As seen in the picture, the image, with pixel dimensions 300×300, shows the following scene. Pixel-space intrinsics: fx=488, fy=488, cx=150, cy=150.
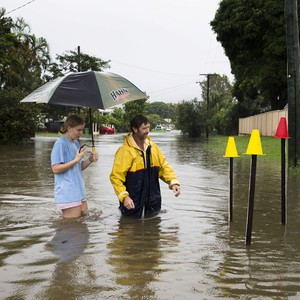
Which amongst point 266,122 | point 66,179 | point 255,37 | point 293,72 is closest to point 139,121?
point 66,179

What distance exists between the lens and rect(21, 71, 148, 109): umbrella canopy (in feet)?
18.6

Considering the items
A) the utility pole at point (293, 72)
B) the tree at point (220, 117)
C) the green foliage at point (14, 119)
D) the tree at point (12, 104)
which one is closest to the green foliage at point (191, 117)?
the tree at point (220, 117)

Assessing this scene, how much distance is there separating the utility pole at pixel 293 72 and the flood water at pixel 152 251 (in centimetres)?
395

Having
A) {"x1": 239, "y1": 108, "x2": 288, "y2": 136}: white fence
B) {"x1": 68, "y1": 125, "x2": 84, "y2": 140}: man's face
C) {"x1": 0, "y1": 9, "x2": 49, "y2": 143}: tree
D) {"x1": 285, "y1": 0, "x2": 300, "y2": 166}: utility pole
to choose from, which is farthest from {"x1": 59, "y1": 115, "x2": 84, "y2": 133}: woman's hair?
{"x1": 239, "y1": 108, "x2": 288, "y2": 136}: white fence

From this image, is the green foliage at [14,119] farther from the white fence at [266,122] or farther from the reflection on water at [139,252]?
the reflection on water at [139,252]

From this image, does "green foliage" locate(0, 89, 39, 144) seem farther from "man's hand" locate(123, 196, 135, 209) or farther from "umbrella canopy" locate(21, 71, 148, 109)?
"man's hand" locate(123, 196, 135, 209)

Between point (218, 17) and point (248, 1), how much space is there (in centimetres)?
218

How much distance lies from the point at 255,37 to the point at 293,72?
17665 millimetres

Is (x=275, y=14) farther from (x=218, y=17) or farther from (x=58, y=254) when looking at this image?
(x=58, y=254)

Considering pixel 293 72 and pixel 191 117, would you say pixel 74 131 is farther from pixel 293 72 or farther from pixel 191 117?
pixel 191 117

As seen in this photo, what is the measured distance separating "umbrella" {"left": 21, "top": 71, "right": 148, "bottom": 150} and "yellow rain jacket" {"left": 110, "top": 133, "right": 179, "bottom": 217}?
0.51 m

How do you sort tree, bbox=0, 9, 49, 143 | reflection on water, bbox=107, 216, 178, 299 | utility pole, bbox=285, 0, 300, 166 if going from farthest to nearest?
tree, bbox=0, 9, 49, 143
utility pole, bbox=285, 0, 300, 166
reflection on water, bbox=107, 216, 178, 299

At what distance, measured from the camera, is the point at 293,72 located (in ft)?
38.6

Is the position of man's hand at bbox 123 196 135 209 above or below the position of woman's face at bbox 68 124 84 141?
below
